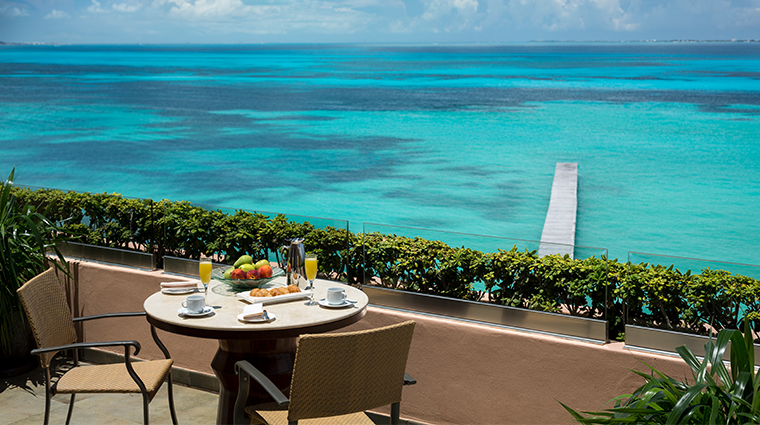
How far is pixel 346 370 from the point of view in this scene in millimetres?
2602

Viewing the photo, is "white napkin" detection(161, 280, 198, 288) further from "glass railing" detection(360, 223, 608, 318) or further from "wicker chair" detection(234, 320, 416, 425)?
"glass railing" detection(360, 223, 608, 318)

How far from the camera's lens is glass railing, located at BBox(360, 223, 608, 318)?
3.63 metres

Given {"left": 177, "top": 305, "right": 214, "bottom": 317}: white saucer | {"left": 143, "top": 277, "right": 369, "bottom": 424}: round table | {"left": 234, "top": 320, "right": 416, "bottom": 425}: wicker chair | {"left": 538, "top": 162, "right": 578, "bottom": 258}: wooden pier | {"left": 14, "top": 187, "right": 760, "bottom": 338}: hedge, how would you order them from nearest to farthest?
{"left": 234, "top": 320, "right": 416, "bottom": 425}: wicker chair < {"left": 143, "top": 277, "right": 369, "bottom": 424}: round table < {"left": 177, "top": 305, "right": 214, "bottom": 317}: white saucer < {"left": 14, "top": 187, "right": 760, "bottom": 338}: hedge < {"left": 538, "top": 162, "right": 578, "bottom": 258}: wooden pier

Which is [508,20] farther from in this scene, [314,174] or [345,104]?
[314,174]

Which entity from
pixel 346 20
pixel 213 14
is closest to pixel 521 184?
pixel 346 20

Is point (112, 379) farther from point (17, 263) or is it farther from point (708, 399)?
point (708, 399)

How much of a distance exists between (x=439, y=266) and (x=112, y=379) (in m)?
1.88

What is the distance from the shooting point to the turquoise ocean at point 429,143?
26391 mm

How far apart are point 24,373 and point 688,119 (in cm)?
4717

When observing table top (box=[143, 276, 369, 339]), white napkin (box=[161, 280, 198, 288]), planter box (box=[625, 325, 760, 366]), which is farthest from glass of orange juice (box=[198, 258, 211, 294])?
planter box (box=[625, 325, 760, 366])

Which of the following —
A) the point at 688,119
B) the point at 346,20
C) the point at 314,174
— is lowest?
the point at 314,174

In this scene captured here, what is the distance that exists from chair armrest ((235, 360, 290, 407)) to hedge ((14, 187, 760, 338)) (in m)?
1.41

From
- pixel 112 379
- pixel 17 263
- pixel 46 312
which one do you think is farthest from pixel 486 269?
pixel 17 263

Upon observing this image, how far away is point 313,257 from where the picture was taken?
3412mm
